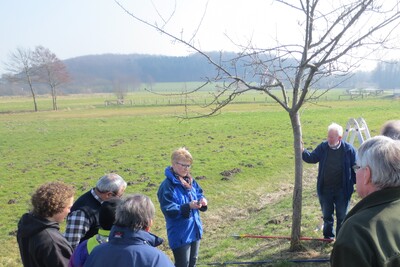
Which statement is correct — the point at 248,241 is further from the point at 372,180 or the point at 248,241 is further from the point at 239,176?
the point at 239,176

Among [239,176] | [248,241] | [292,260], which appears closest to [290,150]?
[239,176]

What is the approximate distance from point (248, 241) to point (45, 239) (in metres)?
3.89

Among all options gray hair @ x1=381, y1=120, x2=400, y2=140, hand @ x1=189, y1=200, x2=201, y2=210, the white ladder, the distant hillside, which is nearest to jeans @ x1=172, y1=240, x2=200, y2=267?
hand @ x1=189, y1=200, x2=201, y2=210

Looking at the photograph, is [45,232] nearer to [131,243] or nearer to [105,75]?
[131,243]

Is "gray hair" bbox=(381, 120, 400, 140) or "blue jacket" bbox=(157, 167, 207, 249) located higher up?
"gray hair" bbox=(381, 120, 400, 140)

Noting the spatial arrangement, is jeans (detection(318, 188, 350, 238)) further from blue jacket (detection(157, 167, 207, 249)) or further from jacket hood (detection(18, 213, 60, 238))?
jacket hood (detection(18, 213, 60, 238))

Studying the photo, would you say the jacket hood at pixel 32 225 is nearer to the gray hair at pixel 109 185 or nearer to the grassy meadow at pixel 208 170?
the gray hair at pixel 109 185

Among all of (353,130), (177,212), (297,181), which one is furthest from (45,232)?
(353,130)

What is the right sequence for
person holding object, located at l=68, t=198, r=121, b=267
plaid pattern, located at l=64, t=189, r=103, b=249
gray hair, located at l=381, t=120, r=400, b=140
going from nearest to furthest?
person holding object, located at l=68, t=198, r=121, b=267 → plaid pattern, located at l=64, t=189, r=103, b=249 → gray hair, located at l=381, t=120, r=400, b=140

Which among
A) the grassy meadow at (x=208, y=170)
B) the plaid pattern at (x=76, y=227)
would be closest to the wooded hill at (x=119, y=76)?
the grassy meadow at (x=208, y=170)

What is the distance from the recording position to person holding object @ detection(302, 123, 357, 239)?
532 centimetres

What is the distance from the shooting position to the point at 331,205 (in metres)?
5.52

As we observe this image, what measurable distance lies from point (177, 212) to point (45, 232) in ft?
4.97

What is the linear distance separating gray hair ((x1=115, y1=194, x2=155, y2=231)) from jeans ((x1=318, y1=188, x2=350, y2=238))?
377 cm
